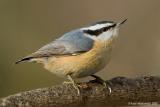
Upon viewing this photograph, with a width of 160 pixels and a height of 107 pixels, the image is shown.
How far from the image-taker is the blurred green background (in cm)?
648

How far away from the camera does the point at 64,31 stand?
736 cm

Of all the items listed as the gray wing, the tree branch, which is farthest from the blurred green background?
the tree branch

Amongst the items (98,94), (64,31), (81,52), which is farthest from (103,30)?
(64,31)

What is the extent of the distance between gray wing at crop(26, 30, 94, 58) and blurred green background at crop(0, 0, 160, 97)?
210 centimetres

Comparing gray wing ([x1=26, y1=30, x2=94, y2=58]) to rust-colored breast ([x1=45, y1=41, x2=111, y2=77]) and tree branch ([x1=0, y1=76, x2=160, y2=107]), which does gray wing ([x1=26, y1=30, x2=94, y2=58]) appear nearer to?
rust-colored breast ([x1=45, y1=41, x2=111, y2=77])

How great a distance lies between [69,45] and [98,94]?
0.51 metres

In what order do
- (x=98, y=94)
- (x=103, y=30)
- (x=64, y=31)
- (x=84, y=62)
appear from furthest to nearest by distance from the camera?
(x=64, y=31) < (x=103, y=30) < (x=84, y=62) < (x=98, y=94)

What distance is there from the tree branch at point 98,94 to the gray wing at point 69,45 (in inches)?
12.4

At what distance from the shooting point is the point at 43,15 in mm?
7945

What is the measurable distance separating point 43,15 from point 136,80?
13.7 feet

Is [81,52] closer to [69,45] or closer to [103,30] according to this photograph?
[69,45]

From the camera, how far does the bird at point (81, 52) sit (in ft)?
13.0

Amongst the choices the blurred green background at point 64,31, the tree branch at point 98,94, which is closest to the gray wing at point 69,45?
Result: the tree branch at point 98,94

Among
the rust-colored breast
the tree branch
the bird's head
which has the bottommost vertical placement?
the tree branch
